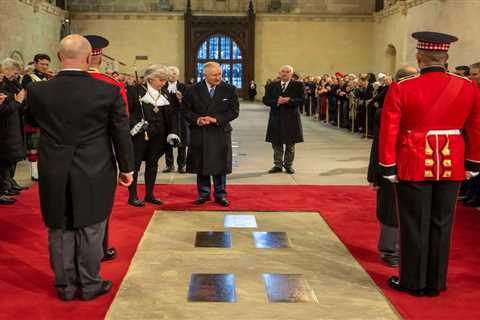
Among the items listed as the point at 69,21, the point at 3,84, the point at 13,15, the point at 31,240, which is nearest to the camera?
the point at 31,240

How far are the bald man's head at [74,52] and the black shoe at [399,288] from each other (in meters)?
2.63

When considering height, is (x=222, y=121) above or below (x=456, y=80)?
below

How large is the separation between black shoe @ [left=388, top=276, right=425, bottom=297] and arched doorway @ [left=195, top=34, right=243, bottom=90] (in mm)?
26070

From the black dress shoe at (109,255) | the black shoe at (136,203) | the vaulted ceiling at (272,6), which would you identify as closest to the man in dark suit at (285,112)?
the black shoe at (136,203)

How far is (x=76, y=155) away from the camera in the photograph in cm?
387

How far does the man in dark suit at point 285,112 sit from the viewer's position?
9.29 metres

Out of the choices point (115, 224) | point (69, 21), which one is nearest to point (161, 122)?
point (115, 224)

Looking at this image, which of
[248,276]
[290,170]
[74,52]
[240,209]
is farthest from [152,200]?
[74,52]

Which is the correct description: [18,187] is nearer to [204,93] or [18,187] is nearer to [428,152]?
[204,93]

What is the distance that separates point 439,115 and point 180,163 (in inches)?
232

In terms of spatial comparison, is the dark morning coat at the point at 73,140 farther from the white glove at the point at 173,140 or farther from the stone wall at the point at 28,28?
the stone wall at the point at 28,28

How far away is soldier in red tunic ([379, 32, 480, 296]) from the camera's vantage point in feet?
13.3

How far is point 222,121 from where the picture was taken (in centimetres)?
681

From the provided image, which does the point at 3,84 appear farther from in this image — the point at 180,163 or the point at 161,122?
the point at 180,163
